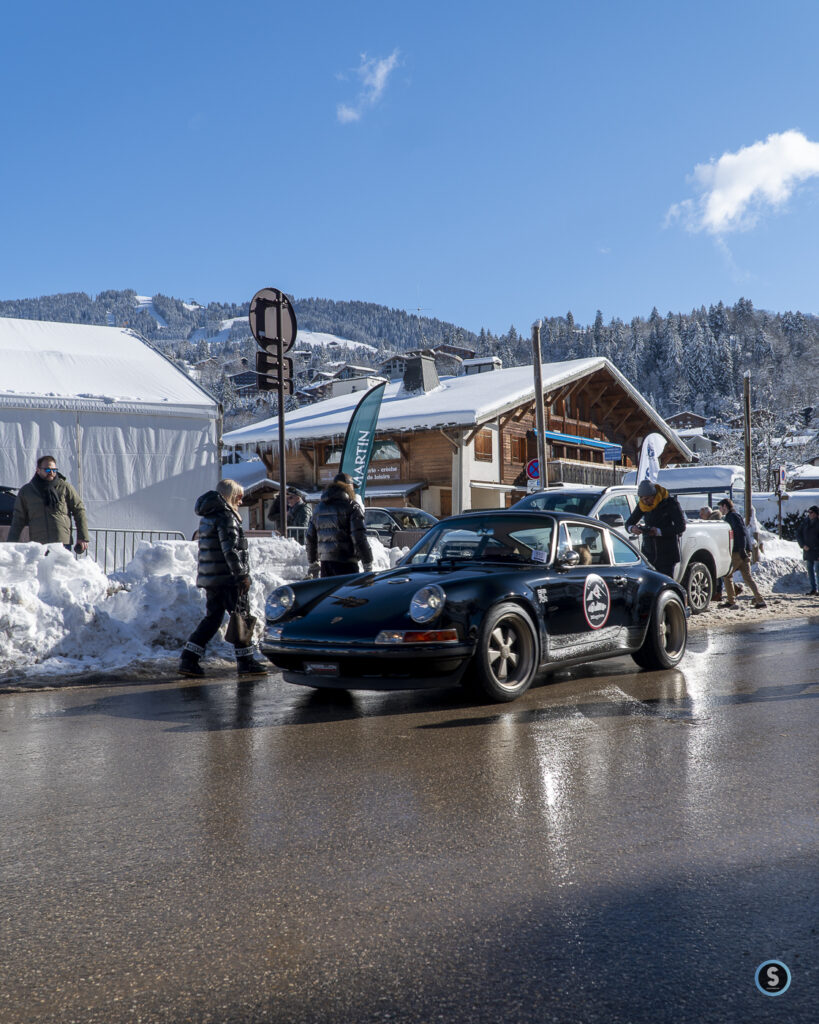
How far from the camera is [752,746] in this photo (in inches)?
193

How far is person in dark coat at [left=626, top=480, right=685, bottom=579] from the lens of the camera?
35.5 ft

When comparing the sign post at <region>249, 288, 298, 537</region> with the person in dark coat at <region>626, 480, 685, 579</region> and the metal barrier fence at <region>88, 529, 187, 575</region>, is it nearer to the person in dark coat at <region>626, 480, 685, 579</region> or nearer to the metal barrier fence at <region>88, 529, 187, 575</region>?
the metal barrier fence at <region>88, 529, 187, 575</region>

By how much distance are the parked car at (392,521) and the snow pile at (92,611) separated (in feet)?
38.8

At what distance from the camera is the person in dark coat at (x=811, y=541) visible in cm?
1644

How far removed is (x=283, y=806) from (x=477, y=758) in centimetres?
119

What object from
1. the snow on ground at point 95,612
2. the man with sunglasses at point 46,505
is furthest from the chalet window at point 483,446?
the man with sunglasses at point 46,505

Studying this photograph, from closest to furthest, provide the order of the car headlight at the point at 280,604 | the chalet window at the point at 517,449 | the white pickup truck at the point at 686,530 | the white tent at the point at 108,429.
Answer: the car headlight at the point at 280,604
the white pickup truck at the point at 686,530
the white tent at the point at 108,429
the chalet window at the point at 517,449

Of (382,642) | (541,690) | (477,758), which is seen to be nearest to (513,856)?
(477,758)

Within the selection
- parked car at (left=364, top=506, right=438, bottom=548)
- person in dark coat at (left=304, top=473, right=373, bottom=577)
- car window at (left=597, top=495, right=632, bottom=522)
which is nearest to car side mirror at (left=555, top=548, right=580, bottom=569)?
person in dark coat at (left=304, top=473, right=373, bottom=577)

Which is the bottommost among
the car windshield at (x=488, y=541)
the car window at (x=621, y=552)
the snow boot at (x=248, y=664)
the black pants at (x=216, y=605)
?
the snow boot at (x=248, y=664)

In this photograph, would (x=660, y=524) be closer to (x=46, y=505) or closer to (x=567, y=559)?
(x=567, y=559)

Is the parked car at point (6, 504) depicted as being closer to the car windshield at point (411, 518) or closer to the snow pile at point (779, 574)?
the car windshield at point (411, 518)

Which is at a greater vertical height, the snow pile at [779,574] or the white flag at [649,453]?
the white flag at [649,453]

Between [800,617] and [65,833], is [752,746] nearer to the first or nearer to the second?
[65,833]
